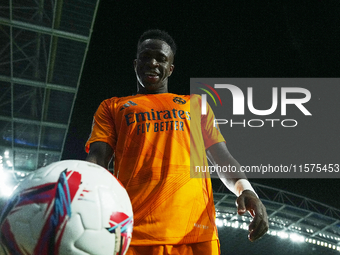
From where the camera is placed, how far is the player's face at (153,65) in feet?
7.91

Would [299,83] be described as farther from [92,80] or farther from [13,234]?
Answer: [13,234]

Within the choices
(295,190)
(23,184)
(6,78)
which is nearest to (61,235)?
(23,184)

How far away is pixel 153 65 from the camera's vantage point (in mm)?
2402

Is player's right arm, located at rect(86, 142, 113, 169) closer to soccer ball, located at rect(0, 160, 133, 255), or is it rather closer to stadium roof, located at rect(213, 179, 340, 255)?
soccer ball, located at rect(0, 160, 133, 255)

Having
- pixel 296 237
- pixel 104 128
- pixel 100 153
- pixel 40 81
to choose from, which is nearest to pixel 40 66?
pixel 40 81

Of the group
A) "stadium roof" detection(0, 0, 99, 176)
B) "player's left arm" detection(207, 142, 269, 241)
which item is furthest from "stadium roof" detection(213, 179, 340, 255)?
"player's left arm" detection(207, 142, 269, 241)

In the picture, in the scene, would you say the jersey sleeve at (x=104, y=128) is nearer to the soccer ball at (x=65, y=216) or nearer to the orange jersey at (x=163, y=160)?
the orange jersey at (x=163, y=160)

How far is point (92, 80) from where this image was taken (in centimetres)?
1214

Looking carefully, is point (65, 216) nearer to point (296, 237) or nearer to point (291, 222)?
point (291, 222)

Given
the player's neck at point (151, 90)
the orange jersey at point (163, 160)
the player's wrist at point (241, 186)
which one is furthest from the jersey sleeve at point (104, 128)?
the player's wrist at point (241, 186)

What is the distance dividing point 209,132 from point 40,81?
8.52m

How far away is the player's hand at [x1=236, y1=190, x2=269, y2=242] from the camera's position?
170 cm

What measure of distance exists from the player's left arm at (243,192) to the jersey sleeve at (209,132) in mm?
29

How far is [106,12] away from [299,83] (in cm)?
669
